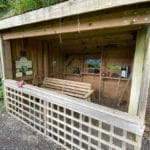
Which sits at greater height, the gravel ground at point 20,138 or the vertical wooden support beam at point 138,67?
the vertical wooden support beam at point 138,67

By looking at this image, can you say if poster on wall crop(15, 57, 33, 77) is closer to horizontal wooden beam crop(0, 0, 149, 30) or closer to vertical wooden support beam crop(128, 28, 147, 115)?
horizontal wooden beam crop(0, 0, 149, 30)

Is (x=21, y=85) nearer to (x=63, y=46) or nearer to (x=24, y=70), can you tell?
(x=24, y=70)

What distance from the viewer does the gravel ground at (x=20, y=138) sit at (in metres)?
2.57

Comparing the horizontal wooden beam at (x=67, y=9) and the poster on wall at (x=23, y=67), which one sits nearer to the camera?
the horizontal wooden beam at (x=67, y=9)

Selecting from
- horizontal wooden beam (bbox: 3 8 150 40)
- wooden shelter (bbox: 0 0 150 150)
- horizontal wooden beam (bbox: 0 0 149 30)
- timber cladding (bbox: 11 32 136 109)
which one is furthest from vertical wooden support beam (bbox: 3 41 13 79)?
horizontal wooden beam (bbox: 3 8 150 40)

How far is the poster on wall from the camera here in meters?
4.03

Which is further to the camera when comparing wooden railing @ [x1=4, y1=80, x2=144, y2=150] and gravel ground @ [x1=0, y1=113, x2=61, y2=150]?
gravel ground @ [x1=0, y1=113, x2=61, y2=150]

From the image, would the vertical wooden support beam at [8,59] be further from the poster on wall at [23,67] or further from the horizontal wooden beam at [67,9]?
the horizontal wooden beam at [67,9]

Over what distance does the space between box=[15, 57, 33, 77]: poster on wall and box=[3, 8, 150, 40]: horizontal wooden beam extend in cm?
159

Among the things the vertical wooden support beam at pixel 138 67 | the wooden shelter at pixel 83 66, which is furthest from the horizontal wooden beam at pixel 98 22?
the vertical wooden support beam at pixel 138 67

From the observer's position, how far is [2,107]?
159 inches

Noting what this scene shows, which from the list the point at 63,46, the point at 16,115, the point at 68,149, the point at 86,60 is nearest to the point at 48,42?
the point at 63,46

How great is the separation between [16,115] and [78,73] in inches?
108

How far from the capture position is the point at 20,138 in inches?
111
